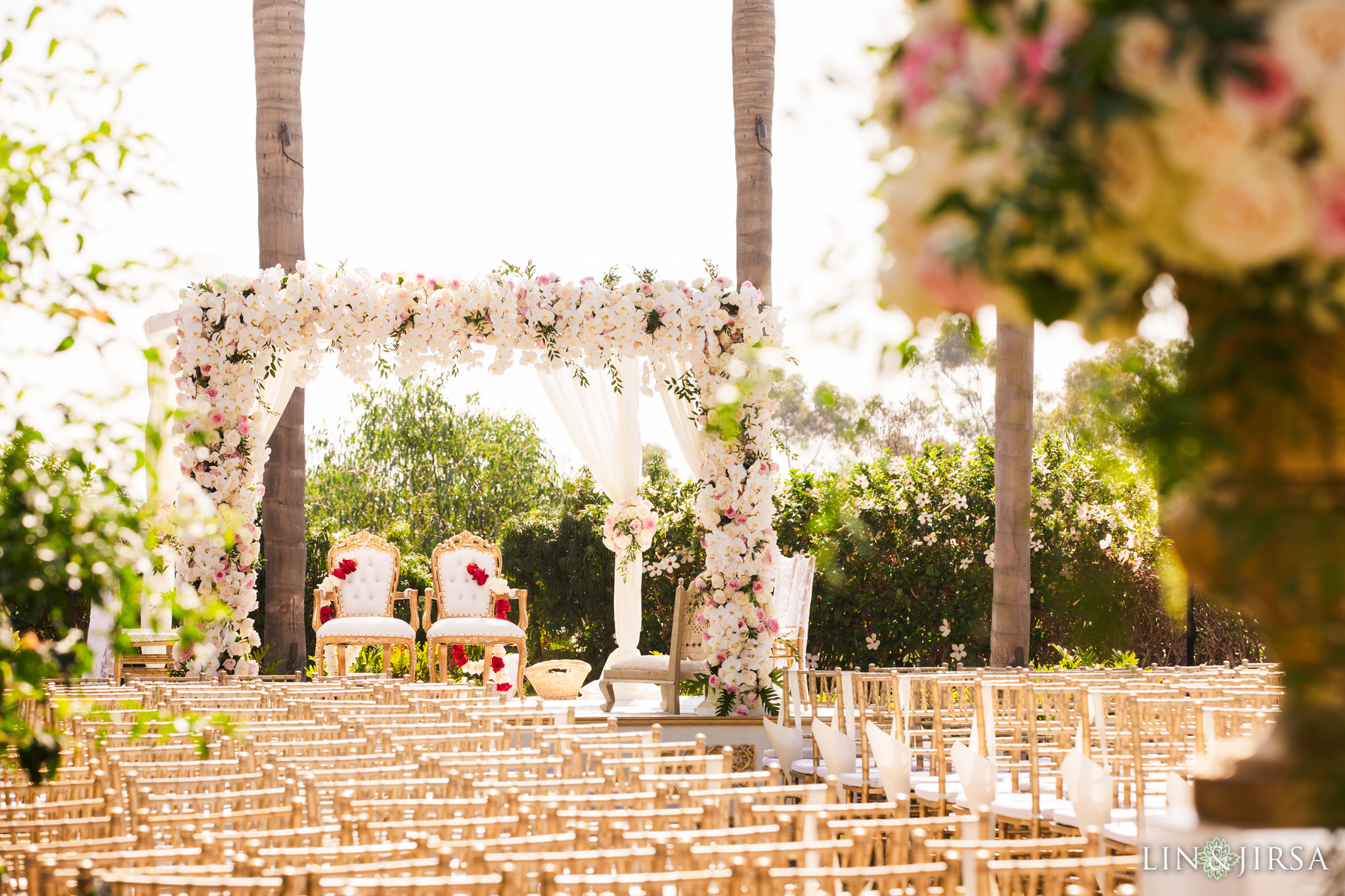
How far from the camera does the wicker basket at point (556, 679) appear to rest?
12484 millimetres

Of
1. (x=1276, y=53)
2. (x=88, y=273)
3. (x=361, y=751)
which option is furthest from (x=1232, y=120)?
(x=361, y=751)

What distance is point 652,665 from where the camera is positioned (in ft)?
30.6

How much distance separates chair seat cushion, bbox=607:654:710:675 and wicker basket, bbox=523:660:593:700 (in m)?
3.04

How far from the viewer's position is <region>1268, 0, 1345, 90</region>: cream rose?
2.70 feet

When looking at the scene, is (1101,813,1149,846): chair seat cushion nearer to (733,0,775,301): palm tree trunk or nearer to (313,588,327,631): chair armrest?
(733,0,775,301): palm tree trunk

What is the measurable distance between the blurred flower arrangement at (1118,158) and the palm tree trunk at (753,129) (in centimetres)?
986

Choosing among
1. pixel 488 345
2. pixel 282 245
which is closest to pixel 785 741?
pixel 488 345

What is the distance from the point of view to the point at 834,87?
1207 millimetres

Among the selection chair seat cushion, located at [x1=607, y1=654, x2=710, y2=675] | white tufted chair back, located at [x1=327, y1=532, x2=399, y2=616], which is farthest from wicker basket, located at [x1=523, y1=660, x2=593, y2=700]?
chair seat cushion, located at [x1=607, y1=654, x2=710, y2=675]

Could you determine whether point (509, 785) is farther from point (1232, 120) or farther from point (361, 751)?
point (1232, 120)

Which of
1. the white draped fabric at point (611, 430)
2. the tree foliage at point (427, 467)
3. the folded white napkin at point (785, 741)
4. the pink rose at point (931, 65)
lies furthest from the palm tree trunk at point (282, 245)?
the pink rose at point (931, 65)

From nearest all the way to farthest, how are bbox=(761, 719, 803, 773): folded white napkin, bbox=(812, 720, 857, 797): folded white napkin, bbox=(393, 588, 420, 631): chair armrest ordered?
bbox=(812, 720, 857, 797): folded white napkin < bbox=(761, 719, 803, 773): folded white napkin < bbox=(393, 588, 420, 631): chair armrest

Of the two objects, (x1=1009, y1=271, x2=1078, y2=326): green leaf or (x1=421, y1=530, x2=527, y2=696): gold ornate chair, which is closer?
(x1=1009, y1=271, x2=1078, y2=326): green leaf

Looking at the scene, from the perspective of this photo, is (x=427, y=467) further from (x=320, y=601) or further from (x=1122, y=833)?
(x=1122, y=833)
